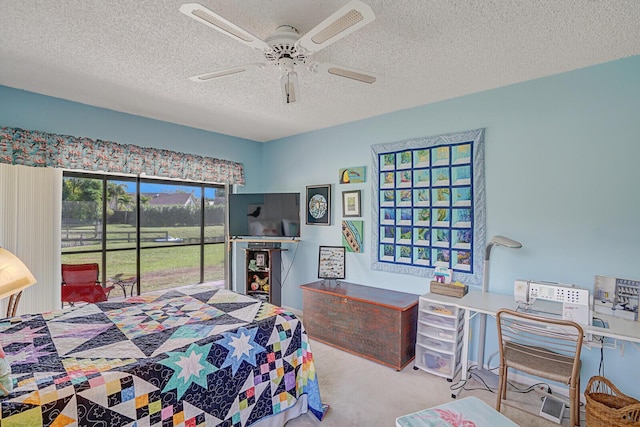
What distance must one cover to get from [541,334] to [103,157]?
4.03 m

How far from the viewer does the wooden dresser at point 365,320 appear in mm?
2777

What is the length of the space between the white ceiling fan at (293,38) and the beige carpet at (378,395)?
7.09 ft

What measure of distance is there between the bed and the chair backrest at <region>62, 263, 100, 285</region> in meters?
1.08

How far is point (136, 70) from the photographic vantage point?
7.61 feet

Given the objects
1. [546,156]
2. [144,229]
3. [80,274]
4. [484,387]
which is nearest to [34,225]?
[80,274]

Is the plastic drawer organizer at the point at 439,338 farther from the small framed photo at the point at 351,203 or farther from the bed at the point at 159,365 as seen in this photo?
the small framed photo at the point at 351,203

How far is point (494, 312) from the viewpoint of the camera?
223cm

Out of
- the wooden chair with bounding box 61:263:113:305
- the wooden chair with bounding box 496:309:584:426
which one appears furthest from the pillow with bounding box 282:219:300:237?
the wooden chair with bounding box 496:309:584:426

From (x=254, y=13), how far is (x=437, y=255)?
8.17 ft

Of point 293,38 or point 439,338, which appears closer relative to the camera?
point 293,38

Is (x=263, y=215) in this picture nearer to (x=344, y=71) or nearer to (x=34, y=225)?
(x=34, y=225)

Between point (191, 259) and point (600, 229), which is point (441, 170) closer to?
point (600, 229)

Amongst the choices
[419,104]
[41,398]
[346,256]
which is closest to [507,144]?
[419,104]

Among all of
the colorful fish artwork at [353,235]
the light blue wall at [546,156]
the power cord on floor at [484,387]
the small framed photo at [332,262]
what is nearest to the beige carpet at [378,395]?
the power cord on floor at [484,387]
